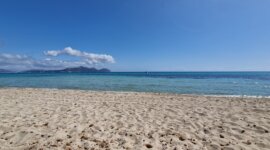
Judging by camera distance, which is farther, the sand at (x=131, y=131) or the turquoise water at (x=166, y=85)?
the turquoise water at (x=166, y=85)

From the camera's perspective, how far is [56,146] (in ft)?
14.8

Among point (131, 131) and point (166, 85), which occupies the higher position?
point (131, 131)

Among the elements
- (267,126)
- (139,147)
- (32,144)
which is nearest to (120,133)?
(139,147)

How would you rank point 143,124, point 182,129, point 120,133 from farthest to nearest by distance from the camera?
point 143,124
point 182,129
point 120,133

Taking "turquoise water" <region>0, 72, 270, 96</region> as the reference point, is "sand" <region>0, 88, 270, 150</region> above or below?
above

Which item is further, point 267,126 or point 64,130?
point 267,126

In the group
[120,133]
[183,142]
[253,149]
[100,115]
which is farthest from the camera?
[100,115]

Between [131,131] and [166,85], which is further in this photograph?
[166,85]

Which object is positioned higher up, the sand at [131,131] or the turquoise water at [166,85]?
the sand at [131,131]

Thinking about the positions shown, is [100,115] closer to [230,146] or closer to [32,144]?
[32,144]

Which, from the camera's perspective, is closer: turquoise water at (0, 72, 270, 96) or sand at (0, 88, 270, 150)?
sand at (0, 88, 270, 150)

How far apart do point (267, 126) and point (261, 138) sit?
136 cm

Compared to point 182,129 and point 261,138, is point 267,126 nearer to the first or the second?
point 261,138

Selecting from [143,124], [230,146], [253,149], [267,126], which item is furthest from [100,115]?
[267,126]
